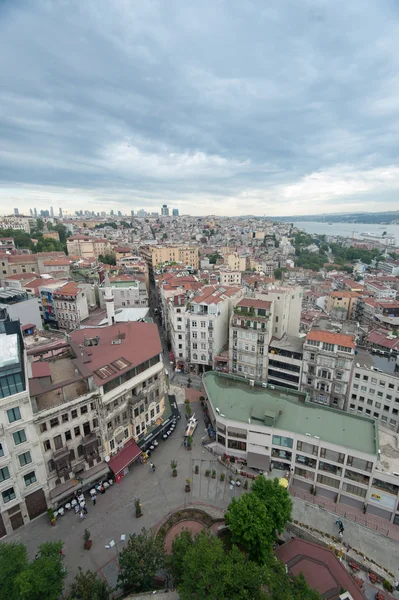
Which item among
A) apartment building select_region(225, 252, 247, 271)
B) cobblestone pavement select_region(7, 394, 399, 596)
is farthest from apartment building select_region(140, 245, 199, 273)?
cobblestone pavement select_region(7, 394, 399, 596)

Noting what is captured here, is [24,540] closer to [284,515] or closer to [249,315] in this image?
[284,515]

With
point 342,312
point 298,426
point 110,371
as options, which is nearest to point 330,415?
point 298,426

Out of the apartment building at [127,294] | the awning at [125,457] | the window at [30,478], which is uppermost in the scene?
the apartment building at [127,294]

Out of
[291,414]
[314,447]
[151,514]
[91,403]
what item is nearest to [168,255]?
[291,414]

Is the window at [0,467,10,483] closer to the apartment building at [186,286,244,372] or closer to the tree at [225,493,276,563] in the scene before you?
the tree at [225,493,276,563]

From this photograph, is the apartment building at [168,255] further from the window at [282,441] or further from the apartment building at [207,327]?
the window at [282,441]

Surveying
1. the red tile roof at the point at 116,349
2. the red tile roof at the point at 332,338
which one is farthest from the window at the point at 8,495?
the red tile roof at the point at 332,338
